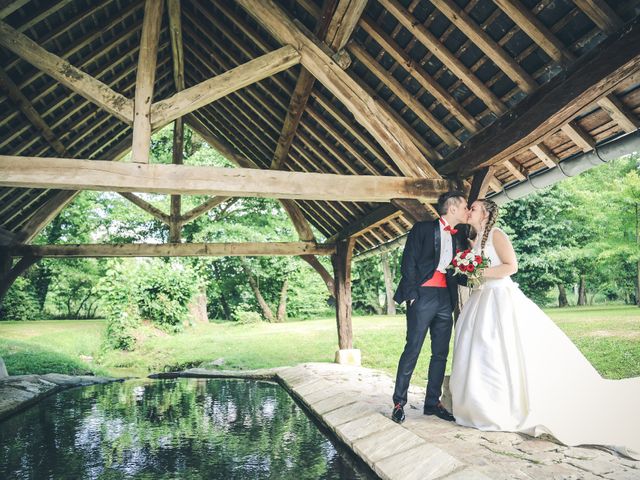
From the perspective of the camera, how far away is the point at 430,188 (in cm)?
521

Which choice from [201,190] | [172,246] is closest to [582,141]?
[201,190]

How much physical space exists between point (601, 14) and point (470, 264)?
193cm

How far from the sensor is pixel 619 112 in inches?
146

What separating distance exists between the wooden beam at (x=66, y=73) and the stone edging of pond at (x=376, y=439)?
11.7ft

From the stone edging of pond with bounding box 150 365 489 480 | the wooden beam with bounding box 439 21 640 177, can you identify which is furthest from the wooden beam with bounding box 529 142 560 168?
the stone edging of pond with bounding box 150 365 489 480

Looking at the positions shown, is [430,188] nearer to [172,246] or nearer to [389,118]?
[389,118]

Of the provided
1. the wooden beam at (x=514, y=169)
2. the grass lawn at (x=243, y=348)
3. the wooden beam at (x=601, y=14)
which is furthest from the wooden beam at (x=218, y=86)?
the grass lawn at (x=243, y=348)

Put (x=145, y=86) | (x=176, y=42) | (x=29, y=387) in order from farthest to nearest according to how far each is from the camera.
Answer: (x=176, y=42)
(x=29, y=387)
(x=145, y=86)

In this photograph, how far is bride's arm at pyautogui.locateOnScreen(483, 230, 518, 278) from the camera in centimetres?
383

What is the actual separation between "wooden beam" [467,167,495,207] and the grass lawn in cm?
397

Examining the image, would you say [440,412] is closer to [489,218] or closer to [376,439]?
[376,439]

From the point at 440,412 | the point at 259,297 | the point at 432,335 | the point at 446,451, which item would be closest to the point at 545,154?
the point at 432,335

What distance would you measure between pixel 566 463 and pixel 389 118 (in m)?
3.77

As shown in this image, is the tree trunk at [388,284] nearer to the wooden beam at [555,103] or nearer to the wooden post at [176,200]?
the wooden post at [176,200]
